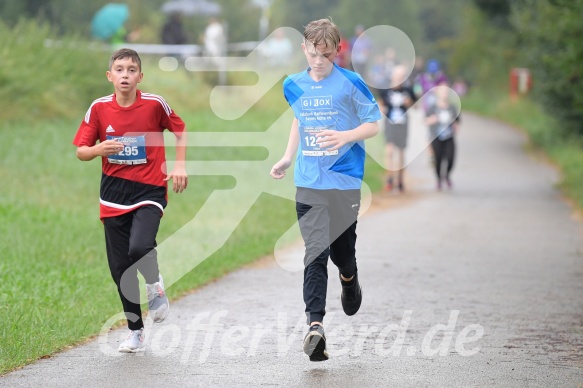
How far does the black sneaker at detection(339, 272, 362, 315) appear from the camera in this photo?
24.4ft

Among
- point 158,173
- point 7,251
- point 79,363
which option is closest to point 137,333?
point 79,363

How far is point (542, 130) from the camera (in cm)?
2944

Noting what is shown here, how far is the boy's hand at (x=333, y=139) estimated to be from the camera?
6680 mm

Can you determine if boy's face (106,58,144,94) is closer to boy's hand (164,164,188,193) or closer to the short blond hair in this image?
boy's hand (164,164,188,193)

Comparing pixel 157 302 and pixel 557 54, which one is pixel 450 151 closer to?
pixel 557 54

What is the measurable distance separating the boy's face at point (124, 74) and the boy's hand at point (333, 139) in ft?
3.95

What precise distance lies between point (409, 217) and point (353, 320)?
7462 mm

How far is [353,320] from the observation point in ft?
26.8

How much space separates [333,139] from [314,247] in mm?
677

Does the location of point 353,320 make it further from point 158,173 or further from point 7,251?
point 7,251

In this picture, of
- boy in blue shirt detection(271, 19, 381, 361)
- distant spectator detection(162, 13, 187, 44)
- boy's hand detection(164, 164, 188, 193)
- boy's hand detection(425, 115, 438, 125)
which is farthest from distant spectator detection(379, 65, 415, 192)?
distant spectator detection(162, 13, 187, 44)

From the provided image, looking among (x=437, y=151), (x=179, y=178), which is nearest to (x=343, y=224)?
(x=179, y=178)

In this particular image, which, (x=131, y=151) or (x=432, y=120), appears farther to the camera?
(x=432, y=120)

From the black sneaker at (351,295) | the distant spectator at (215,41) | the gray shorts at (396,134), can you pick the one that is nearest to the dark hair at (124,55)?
the black sneaker at (351,295)
